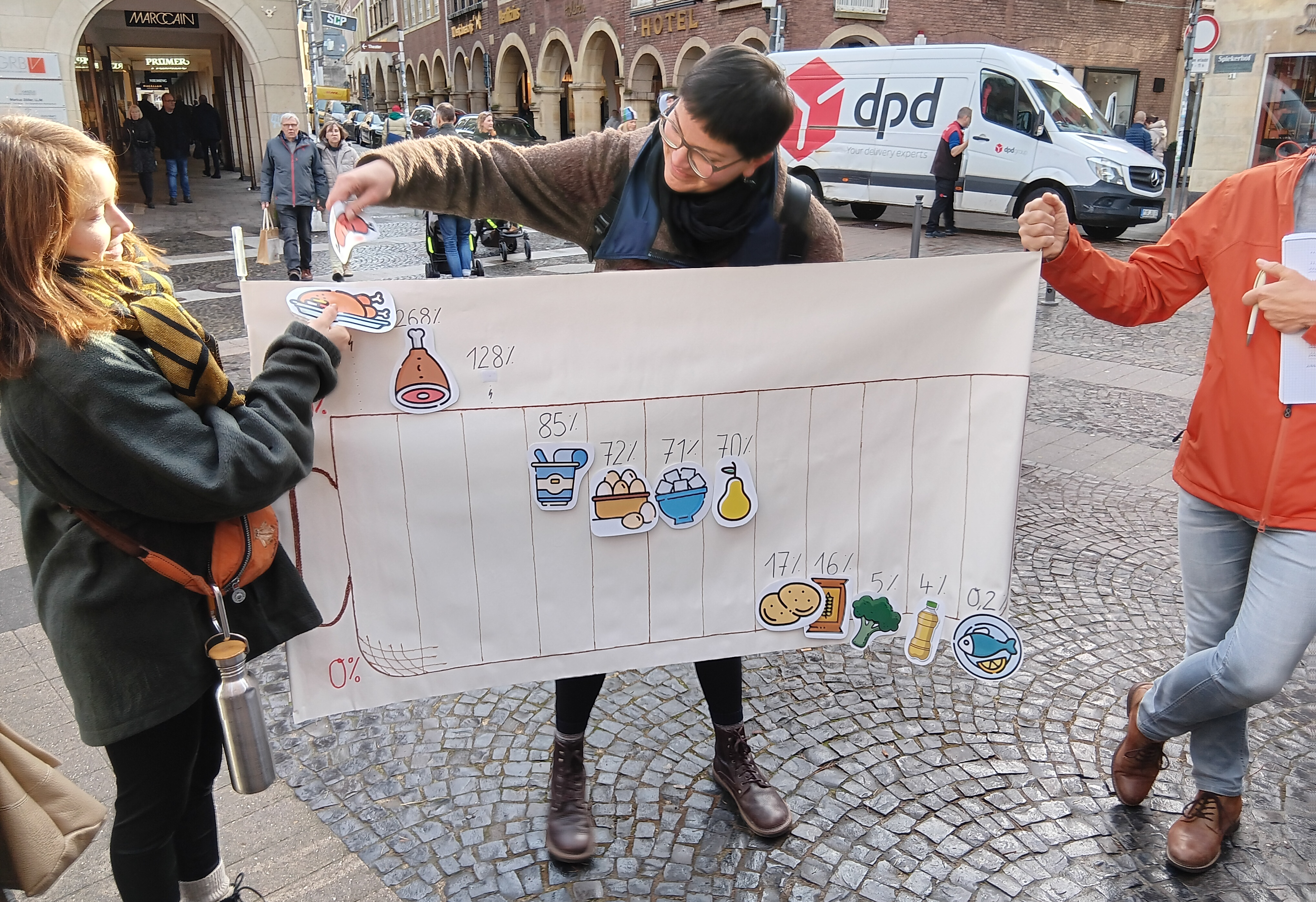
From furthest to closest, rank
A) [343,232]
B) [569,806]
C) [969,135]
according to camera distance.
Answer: [969,135], [569,806], [343,232]

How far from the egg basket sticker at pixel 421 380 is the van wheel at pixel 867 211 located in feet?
51.8

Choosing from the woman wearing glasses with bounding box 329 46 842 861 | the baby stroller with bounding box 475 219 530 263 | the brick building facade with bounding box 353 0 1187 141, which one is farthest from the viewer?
the brick building facade with bounding box 353 0 1187 141

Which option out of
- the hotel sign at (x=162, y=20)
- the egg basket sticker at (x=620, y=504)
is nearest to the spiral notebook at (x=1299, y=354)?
the egg basket sticker at (x=620, y=504)

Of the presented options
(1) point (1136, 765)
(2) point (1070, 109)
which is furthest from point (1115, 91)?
(1) point (1136, 765)

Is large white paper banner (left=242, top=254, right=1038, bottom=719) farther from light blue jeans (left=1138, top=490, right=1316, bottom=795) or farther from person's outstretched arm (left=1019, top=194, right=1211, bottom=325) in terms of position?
light blue jeans (left=1138, top=490, right=1316, bottom=795)

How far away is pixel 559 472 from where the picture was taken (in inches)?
83.4

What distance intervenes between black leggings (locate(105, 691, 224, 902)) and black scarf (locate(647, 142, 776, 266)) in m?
1.35

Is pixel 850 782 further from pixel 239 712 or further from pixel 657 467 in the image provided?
pixel 239 712

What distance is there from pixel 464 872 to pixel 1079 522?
3.36m

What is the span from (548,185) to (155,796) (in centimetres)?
149

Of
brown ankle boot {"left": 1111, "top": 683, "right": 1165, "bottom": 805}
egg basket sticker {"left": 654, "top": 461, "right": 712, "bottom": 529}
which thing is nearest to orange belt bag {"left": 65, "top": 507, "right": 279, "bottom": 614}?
egg basket sticker {"left": 654, "top": 461, "right": 712, "bottom": 529}

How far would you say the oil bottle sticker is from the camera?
2322 millimetres

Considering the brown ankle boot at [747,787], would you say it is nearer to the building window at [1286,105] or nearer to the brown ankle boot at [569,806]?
the brown ankle boot at [569,806]

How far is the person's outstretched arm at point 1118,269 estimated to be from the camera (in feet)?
7.09
